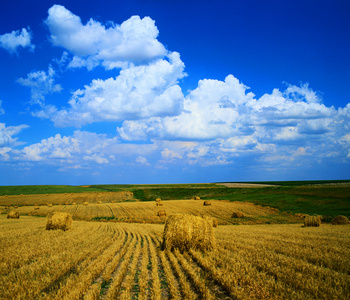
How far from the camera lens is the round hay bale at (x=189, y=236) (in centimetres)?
1068

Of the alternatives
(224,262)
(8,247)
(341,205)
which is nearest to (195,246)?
(224,262)

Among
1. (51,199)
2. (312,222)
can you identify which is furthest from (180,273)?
(51,199)

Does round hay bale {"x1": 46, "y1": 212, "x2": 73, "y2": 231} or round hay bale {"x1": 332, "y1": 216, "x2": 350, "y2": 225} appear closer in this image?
round hay bale {"x1": 46, "y1": 212, "x2": 73, "y2": 231}

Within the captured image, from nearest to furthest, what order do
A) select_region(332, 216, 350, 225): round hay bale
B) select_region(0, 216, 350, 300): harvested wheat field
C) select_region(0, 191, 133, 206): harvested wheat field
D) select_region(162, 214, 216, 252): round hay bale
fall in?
1. select_region(0, 216, 350, 300): harvested wheat field
2. select_region(162, 214, 216, 252): round hay bale
3. select_region(332, 216, 350, 225): round hay bale
4. select_region(0, 191, 133, 206): harvested wheat field

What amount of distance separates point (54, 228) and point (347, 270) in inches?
700

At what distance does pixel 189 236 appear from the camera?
35.3 ft

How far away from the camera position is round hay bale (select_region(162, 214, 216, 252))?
420 inches

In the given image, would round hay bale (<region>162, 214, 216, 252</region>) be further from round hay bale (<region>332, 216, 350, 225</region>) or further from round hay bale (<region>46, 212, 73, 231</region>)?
round hay bale (<region>332, 216, 350, 225</region>)

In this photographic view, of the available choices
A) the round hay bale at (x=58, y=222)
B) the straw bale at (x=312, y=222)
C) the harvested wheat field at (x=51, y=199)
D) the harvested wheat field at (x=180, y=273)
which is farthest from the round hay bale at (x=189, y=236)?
the harvested wheat field at (x=51, y=199)

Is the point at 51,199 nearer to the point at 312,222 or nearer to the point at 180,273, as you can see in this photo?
the point at 312,222

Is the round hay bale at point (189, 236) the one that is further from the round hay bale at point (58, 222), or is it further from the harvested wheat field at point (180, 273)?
the round hay bale at point (58, 222)

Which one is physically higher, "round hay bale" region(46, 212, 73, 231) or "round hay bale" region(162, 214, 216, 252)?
"round hay bale" region(162, 214, 216, 252)

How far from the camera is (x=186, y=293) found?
5.55 m

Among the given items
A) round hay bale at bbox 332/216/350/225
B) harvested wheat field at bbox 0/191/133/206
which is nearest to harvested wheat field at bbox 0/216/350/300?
round hay bale at bbox 332/216/350/225
